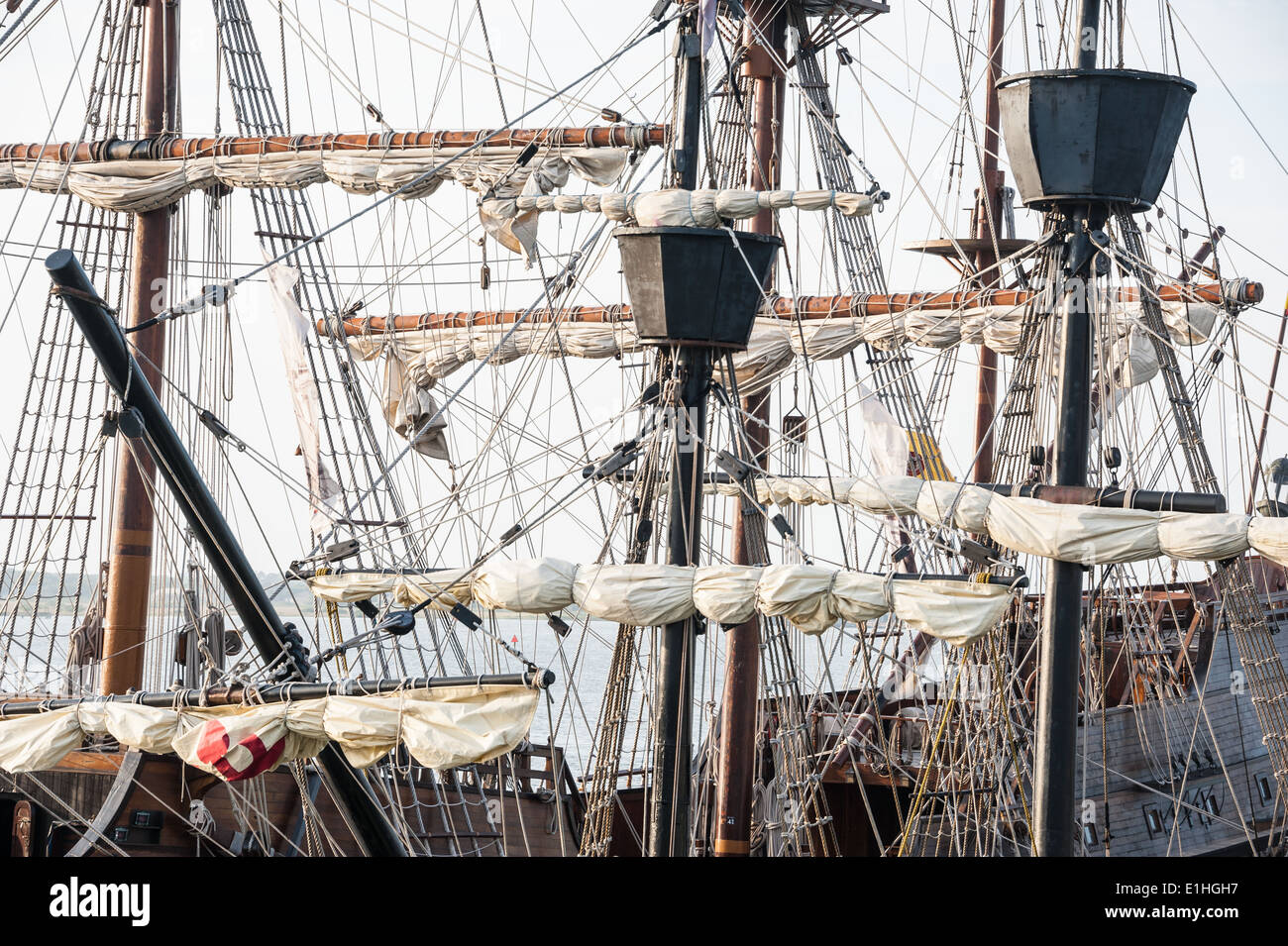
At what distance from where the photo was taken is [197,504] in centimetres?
1080

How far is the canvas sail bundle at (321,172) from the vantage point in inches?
683

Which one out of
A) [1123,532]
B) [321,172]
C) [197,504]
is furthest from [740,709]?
[197,504]

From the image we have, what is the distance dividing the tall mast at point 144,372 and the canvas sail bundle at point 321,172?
0.36 m

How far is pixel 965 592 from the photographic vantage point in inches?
484

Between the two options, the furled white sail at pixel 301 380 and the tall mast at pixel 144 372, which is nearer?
the tall mast at pixel 144 372

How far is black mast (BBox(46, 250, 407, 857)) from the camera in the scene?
1001 centimetres

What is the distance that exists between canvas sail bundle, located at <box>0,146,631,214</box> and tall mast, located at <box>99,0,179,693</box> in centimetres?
36

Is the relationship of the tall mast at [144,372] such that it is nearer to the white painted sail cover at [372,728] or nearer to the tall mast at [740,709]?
the white painted sail cover at [372,728]

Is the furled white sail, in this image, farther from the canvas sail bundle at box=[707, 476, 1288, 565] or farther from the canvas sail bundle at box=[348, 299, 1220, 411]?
the canvas sail bundle at box=[707, 476, 1288, 565]

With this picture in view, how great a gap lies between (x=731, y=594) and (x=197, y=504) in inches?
149

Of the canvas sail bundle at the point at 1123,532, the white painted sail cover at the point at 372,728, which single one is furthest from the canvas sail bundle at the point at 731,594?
the white painted sail cover at the point at 372,728

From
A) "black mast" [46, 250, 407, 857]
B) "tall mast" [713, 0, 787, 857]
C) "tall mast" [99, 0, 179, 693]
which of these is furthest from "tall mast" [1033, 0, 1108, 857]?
"tall mast" [99, 0, 179, 693]
